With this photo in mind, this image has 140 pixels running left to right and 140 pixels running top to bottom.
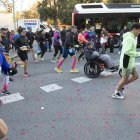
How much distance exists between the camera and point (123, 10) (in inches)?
1053

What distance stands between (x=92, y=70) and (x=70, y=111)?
14.7ft

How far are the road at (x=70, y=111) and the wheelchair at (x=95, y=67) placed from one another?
230 millimetres

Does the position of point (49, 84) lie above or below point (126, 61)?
below

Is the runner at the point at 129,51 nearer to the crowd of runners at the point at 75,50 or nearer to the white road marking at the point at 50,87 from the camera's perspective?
the crowd of runners at the point at 75,50

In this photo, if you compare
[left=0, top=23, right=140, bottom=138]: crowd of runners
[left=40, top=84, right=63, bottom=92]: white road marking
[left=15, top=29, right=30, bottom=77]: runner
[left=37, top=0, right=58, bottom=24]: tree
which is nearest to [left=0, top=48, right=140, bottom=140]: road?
[left=40, top=84, right=63, bottom=92]: white road marking

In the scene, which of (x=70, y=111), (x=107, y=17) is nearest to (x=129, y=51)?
(x=70, y=111)

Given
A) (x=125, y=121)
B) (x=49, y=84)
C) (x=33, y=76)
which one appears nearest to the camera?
(x=125, y=121)

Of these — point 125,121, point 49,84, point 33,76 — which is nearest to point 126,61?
point 125,121

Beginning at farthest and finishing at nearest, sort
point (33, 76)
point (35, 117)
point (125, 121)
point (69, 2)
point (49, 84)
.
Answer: point (69, 2) < point (33, 76) < point (49, 84) < point (35, 117) < point (125, 121)

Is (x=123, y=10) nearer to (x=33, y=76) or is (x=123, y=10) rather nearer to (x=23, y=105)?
(x=33, y=76)

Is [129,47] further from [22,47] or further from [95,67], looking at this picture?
[22,47]

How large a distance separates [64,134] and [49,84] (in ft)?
16.4

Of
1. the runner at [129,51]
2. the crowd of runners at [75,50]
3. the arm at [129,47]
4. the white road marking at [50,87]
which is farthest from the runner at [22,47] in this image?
the arm at [129,47]

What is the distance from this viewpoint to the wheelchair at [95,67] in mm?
11945
